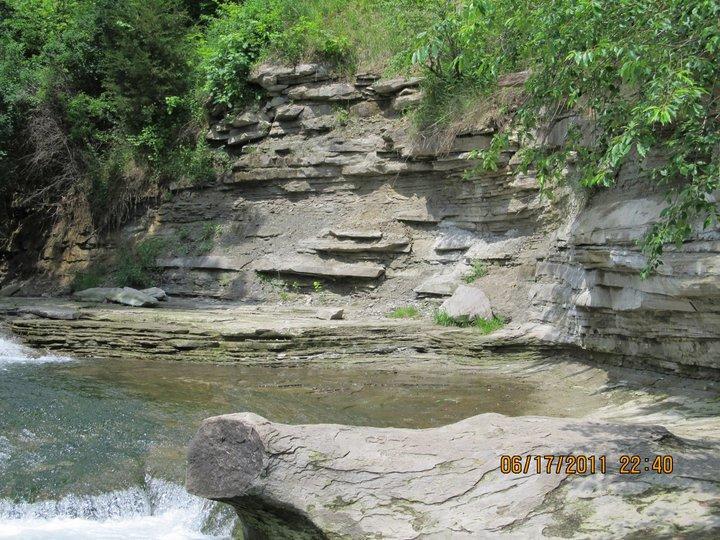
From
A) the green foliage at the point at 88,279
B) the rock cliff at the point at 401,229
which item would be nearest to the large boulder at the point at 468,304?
the rock cliff at the point at 401,229

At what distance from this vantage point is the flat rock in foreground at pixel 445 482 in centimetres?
390

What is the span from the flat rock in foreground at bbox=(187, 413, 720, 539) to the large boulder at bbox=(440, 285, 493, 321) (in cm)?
493

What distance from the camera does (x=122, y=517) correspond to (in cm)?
557

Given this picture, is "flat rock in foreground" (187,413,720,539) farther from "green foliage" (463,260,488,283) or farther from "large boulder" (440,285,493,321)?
"green foliage" (463,260,488,283)

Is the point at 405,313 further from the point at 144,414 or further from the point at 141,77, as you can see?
the point at 141,77

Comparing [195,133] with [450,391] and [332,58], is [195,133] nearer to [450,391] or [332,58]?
[332,58]

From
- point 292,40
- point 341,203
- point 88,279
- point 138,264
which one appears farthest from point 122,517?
point 292,40

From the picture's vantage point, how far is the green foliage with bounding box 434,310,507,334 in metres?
9.41

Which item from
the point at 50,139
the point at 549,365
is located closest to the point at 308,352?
the point at 549,365

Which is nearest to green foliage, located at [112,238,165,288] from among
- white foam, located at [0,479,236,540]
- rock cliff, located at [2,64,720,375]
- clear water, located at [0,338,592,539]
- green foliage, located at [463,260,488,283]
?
rock cliff, located at [2,64,720,375]

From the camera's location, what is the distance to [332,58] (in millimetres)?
13320

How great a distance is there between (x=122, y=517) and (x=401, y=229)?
705 cm

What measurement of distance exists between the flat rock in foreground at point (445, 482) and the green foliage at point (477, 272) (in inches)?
233

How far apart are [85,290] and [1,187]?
133 inches
